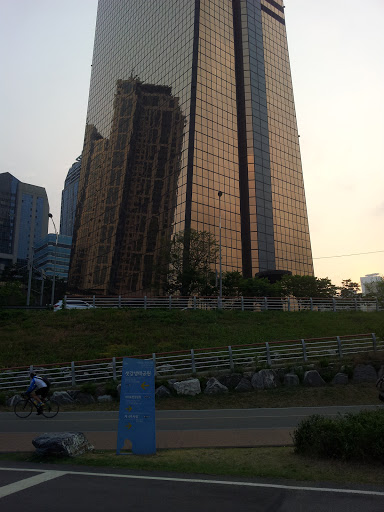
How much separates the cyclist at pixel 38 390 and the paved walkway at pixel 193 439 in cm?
381

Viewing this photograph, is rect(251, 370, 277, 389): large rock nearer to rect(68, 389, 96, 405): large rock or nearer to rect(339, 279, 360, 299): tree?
rect(68, 389, 96, 405): large rock

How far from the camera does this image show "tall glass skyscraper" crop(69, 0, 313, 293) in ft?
236

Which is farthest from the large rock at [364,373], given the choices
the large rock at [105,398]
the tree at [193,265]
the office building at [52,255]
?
the office building at [52,255]

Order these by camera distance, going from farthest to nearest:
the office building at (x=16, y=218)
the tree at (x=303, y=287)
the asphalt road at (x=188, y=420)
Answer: the office building at (x=16, y=218)
the tree at (x=303, y=287)
the asphalt road at (x=188, y=420)

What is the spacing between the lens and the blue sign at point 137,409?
851cm

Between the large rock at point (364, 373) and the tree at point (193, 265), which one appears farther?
the tree at point (193, 265)

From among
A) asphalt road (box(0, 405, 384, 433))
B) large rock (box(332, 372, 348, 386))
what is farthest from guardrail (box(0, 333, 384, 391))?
asphalt road (box(0, 405, 384, 433))

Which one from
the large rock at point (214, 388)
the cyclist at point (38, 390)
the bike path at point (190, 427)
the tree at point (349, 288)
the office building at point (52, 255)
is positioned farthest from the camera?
the office building at point (52, 255)

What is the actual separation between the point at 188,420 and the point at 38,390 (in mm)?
5790

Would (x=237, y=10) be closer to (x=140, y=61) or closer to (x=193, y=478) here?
(x=140, y=61)

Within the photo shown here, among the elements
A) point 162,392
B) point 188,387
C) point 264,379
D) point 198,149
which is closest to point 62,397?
point 162,392

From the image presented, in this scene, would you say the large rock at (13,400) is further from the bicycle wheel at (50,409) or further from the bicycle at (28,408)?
the bicycle wheel at (50,409)

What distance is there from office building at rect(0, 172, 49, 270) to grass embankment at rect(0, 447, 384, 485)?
185 m

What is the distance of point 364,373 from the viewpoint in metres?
18.9
